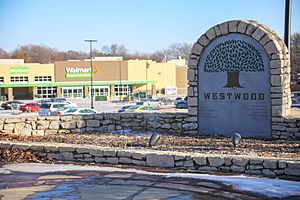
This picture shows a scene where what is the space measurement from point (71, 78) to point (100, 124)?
196ft

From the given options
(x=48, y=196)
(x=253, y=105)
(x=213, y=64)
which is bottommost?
(x=48, y=196)

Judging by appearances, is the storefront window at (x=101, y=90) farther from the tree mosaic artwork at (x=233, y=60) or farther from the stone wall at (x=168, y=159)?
the stone wall at (x=168, y=159)

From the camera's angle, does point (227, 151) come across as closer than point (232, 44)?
Yes

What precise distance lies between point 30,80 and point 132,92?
17.7 meters

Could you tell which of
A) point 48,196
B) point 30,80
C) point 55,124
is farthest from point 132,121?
point 30,80

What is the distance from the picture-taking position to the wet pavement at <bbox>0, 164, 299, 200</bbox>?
6.88m

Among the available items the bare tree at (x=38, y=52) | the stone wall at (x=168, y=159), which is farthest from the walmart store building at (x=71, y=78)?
the stone wall at (x=168, y=159)

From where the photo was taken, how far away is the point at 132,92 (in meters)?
76.1

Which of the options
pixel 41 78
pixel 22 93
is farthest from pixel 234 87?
pixel 22 93

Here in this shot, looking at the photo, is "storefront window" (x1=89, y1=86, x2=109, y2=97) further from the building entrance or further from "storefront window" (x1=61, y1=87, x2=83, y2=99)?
the building entrance

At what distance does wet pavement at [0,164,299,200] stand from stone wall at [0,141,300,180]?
720 mm

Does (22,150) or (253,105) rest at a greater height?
(253,105)

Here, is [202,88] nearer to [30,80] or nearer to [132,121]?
[132,121]

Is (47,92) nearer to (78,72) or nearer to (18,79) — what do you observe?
(18,79)
